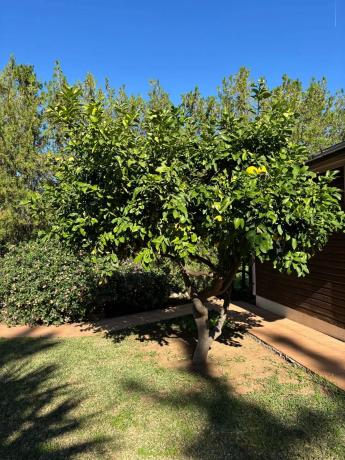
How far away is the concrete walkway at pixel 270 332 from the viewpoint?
478cm

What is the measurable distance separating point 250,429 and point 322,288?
351cm

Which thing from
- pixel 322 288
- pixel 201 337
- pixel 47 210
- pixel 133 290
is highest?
pixel 47 210

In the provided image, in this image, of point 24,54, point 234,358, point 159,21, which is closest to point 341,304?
point 234,358

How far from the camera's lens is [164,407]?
12.4 feet

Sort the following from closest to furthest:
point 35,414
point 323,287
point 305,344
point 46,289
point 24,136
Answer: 1. point 35,414
2. point 305,344
3. point 323,287
4. point 46,289
5. point 24,136

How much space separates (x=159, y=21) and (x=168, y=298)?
24.4 ft

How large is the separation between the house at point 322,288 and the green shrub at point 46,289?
163 inches

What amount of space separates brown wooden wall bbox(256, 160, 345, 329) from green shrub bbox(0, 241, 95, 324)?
4.16 m

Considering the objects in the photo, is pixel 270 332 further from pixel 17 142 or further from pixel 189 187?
pixel 17 142

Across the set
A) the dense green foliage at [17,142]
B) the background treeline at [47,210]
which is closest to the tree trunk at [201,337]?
the background treeline at [47,210]

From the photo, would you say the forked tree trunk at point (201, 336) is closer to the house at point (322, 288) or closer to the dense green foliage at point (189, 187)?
the dense green foliage at point (189, 187)

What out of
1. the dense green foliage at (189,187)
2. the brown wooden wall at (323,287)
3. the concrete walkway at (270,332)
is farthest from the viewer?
the brown wooden wall at (323,287)

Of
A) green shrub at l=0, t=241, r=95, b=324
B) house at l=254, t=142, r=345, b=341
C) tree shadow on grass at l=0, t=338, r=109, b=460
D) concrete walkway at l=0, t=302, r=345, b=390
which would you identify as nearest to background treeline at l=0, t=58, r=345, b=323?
green shrub at l=0, t=241, r=95, b=324

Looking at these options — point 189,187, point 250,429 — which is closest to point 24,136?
point 189,187
